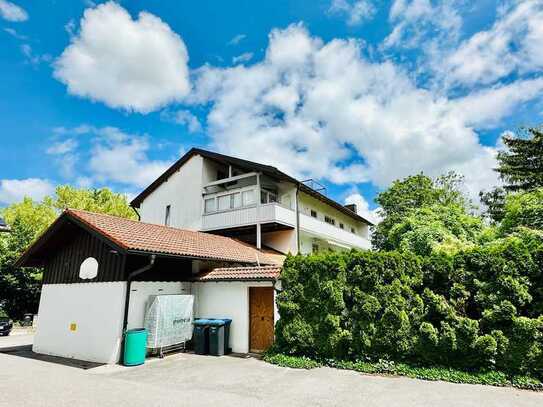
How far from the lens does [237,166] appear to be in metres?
21.5

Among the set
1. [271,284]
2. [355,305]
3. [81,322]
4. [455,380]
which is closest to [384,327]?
[355,305]

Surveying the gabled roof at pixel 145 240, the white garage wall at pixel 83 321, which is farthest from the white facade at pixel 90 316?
the gabled roof at pixel 145 240

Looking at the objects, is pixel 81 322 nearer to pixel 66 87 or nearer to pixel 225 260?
pixel 225 260

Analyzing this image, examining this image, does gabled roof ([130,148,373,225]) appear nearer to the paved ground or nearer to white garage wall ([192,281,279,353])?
white garage wall ([192,281,279,353])

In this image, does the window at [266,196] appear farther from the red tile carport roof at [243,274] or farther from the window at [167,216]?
the red tile carport roof at [243,274]

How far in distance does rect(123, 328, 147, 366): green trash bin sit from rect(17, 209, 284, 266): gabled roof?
2541mm

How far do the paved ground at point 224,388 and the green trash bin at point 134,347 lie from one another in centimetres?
34

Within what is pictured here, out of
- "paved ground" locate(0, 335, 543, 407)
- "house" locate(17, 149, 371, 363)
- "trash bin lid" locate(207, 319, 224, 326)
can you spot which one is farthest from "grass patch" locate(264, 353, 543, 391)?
"trash bin lid" locate(207, 319, 224, 326)

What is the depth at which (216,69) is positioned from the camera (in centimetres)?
1241

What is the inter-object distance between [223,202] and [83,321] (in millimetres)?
11221

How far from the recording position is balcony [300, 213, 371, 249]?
22.0 metres

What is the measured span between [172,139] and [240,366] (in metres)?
10.8

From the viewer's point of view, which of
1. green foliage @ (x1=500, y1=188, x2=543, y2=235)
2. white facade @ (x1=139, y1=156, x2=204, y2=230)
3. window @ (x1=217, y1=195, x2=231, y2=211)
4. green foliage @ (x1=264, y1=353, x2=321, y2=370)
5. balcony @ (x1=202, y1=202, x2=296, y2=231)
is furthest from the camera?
white facade @ (x1=139, y1=156, x2=204, y2=230)

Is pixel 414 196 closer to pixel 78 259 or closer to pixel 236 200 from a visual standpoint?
pixel 236 200
